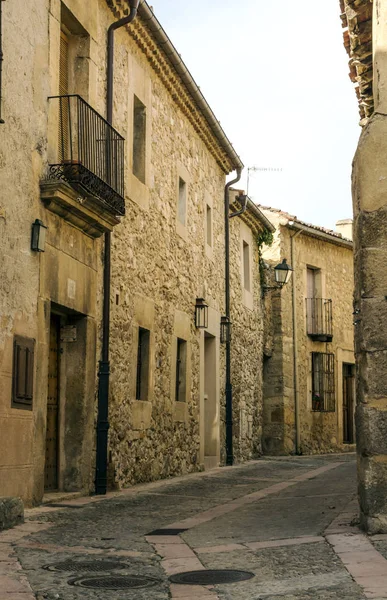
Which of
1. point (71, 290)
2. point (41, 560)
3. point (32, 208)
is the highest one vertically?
point (32, 208)

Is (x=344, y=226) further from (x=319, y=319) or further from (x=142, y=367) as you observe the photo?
(x=142, y=367)

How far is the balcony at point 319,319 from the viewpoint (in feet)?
74.1

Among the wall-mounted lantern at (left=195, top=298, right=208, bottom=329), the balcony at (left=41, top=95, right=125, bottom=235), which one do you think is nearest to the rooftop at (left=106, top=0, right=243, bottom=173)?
the balcony at (left=41, top=95, right=125, bottom=235)

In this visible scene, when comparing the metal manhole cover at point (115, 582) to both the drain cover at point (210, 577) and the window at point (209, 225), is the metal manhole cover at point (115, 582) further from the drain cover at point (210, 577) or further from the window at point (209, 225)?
the window at point (209, 225)

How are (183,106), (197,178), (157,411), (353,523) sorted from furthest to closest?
(197,178)
(183,106)
(157,411)
(353,523)

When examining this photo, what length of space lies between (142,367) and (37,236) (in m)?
4.03

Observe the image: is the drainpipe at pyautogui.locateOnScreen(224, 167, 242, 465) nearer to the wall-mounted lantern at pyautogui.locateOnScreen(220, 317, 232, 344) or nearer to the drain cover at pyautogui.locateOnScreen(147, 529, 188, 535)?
the wall-mounted lantern at pyautogui.locateOnScreen(220, 317, 232, 344)

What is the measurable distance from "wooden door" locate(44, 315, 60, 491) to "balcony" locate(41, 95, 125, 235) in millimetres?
1312

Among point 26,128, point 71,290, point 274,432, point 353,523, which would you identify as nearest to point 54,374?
point 71,290

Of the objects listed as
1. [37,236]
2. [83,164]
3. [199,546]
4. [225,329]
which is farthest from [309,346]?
[199,546]

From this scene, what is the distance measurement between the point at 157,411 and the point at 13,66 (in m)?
5.74

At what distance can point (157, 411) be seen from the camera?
12.1 meters

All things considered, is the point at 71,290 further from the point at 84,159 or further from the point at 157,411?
the point at 157,411

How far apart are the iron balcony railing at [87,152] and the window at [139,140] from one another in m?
1.81
